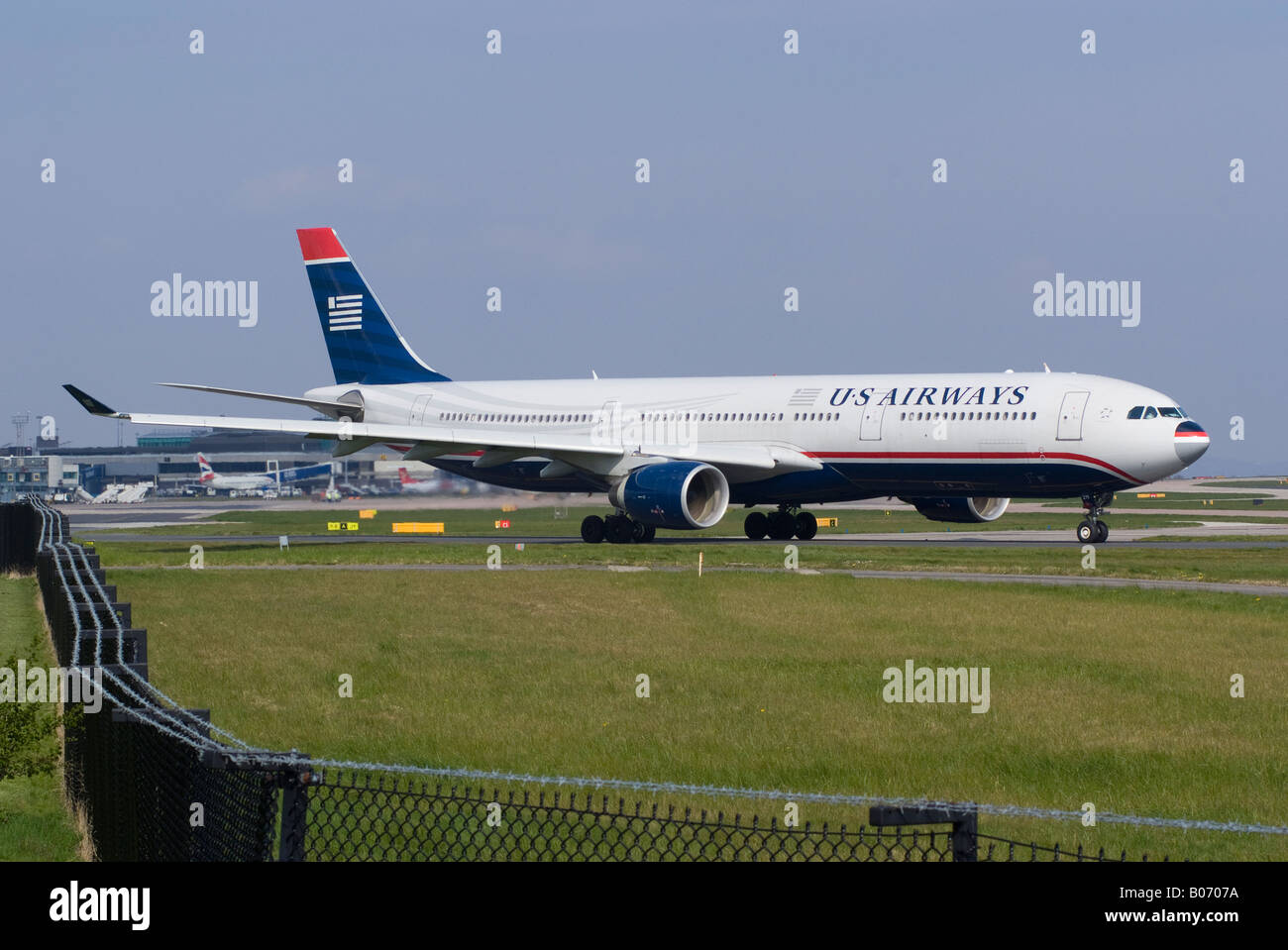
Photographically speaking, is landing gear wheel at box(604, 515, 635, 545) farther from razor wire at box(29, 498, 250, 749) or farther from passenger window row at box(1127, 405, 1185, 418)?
razor wire at box(29, 498, 250, 749)

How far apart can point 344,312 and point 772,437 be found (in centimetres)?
1737

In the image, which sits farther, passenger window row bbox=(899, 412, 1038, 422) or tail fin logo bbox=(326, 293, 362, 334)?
tail fin logo bbox=(326, 293, 362, 334)

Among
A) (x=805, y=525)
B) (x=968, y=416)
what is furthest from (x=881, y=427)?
(x=805, y=525)

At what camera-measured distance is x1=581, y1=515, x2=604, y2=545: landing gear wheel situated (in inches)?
1763

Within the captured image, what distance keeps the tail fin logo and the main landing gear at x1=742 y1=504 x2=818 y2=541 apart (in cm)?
1559

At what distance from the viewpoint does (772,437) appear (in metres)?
43.2

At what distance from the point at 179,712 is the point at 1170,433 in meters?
33.3

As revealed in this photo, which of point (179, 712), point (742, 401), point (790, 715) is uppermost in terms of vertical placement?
point (742, 401)

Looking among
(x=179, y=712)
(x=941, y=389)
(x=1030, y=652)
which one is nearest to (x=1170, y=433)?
(x=941, y=389)

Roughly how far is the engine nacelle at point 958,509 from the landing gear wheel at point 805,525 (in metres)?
3.18

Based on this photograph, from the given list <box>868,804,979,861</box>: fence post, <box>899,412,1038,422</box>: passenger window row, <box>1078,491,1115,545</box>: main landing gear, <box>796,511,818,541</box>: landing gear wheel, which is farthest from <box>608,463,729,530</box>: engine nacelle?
<box>868,804,979,861</box>: fence post
